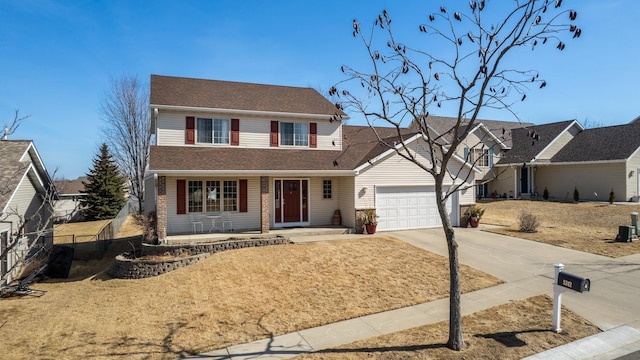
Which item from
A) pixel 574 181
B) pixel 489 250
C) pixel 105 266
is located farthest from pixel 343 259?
pixel 574 181

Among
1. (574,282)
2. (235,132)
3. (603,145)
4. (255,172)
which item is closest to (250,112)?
(235,132)

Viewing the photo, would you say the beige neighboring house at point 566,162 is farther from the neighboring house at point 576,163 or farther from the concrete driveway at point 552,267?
the concrete driveway at point 552,267

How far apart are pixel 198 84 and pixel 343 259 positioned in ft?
43.1

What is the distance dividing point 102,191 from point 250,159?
21.2 m

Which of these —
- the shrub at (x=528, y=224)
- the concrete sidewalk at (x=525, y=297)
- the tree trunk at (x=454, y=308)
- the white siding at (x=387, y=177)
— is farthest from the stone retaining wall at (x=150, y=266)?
the shrub at (x=528, y=224)

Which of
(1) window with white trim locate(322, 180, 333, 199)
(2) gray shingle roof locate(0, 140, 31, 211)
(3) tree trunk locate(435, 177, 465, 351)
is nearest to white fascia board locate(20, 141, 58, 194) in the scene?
(2) gray shingle roof locate(0, 140, 31, 211)

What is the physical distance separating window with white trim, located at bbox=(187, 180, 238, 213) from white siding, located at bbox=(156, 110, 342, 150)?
216cm

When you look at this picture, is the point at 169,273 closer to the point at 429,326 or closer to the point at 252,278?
the point at 252,278

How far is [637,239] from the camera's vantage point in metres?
14.5

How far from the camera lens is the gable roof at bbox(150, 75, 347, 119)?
16.6 meters

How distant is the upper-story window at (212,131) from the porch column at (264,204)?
3.26m

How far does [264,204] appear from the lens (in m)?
15.3

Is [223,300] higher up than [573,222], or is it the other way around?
[573,222]

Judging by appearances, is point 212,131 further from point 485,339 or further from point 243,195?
point 485,339
